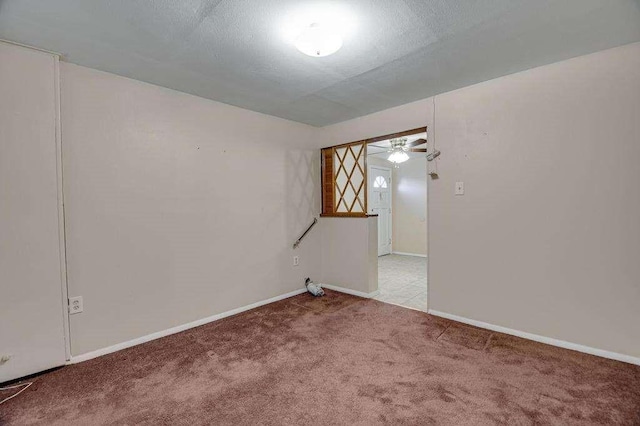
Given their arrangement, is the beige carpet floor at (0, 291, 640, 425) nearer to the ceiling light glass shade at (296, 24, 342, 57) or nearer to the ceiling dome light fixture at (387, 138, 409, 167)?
the ceiling light glass shade at (296, 24, 342, 57)

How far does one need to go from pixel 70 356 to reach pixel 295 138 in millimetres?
2758

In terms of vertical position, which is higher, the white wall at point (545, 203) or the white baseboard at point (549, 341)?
the white wall at point (545, 203)

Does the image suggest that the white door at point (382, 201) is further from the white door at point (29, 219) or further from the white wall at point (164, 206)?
the white door at point (29, 219)

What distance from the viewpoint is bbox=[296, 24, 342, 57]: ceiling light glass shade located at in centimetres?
162

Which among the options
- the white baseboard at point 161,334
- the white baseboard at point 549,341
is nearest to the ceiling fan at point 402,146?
the white baseboard at point 549,341

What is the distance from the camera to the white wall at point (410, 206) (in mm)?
A: 6125

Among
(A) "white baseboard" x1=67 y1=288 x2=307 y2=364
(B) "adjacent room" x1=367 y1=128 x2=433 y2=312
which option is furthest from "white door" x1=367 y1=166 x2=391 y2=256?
(A) "white baseboard" x1=67 y1=288 x2=307 y2=364

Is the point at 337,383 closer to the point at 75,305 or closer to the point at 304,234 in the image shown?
the point at 75,305

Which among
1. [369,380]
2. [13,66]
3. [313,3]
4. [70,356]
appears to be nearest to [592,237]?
[369,380]

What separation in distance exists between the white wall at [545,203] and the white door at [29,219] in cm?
289

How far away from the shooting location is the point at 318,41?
165 centimetres

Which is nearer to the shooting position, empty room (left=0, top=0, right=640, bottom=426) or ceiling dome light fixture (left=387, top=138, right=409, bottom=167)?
empty room (left=0, top=0, right=640, bottom=426)

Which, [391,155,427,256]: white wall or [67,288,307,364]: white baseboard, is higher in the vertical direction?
[391,155,427,256]: white wall

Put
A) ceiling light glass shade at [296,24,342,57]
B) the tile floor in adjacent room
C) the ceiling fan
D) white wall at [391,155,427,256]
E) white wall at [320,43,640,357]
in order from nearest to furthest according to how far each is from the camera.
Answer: ceiling light glass shade at [296,24,342,57] → white wall at [320,43,640,357] → the tile floor in adjacent room → the ceiling fan → white wall at [391,155,427,256]
